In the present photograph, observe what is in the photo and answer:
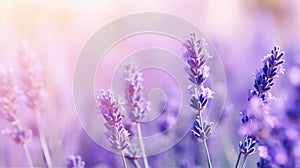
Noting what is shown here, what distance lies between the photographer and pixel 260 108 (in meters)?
0.84

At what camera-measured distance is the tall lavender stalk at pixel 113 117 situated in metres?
0.92

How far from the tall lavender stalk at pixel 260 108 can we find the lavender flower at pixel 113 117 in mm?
192

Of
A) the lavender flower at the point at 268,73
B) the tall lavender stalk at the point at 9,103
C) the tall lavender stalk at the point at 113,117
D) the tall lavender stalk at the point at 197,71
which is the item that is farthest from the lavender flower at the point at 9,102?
the lavender flower at the point at 268,73

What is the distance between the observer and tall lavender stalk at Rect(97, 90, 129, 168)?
3.01ft

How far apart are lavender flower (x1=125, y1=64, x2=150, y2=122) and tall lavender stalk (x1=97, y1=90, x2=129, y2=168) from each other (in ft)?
0.27

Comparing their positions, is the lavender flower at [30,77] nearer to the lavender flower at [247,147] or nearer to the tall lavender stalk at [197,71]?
the tall lavender stalk at [197,71]

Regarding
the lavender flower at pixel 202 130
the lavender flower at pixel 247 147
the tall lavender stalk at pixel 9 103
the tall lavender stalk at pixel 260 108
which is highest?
the tall lavender stalk at pixel 9 103

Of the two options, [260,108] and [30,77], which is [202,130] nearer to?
[260,108]

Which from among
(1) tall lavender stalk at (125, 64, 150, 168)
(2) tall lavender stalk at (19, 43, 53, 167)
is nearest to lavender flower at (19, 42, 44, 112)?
(2) tall lavender stalk at (19, 43, 53, 167)

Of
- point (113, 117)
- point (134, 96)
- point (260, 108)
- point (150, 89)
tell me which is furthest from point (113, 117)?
point (150, 89)

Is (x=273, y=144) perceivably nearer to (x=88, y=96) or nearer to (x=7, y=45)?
(x=88, y=96)

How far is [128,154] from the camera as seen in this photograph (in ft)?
3.50

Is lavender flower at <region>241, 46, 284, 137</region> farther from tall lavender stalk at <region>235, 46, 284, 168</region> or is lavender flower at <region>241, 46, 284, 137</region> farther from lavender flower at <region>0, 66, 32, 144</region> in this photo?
lavender flower at <region>0, 66, 32, 144</region>

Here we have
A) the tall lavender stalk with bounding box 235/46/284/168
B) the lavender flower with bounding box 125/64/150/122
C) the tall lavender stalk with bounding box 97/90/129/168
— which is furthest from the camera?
the lavender flower with bounding box 125/64/150/122
